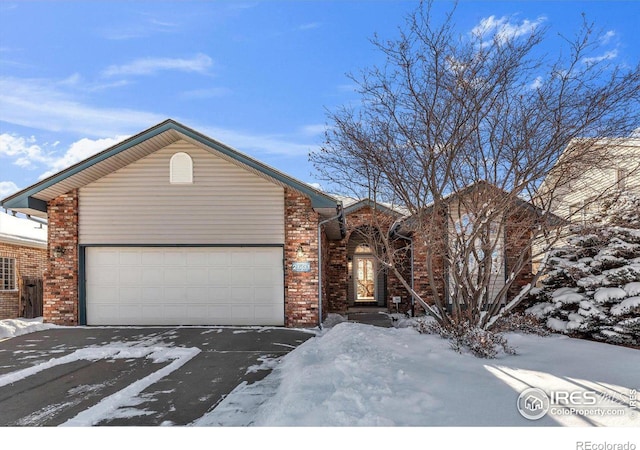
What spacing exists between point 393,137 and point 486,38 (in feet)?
7.23

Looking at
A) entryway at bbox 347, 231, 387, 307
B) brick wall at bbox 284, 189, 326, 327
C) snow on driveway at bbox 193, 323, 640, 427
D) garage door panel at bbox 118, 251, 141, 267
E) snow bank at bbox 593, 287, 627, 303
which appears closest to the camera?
snow on driveway at bbox 193, 323, 640, 427

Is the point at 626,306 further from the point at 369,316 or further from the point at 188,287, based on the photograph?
the point at 188,287

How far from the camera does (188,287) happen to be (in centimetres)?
959

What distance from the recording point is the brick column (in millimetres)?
9359

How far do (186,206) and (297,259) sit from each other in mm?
2945

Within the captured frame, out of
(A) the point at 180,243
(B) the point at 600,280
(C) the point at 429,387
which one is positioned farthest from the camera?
(A) the point at 180,243

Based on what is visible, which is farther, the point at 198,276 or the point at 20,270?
the point at 20,270

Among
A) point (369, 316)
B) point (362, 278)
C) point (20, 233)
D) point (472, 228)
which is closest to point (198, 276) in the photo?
point (369, 316)

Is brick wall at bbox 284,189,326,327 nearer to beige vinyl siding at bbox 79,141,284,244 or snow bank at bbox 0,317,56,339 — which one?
beige vinyl siding at bbox 79,141,284,244

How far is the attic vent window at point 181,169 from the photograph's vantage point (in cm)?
962

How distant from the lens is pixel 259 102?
22.8 ft

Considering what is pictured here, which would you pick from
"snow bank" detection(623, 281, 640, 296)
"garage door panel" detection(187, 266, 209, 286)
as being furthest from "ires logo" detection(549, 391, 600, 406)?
"garage door panel" detection(187, 266, 209, 286)

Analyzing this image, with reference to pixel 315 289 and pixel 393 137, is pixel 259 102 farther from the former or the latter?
pixel 315 289

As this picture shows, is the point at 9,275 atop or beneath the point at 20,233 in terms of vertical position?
beneath
